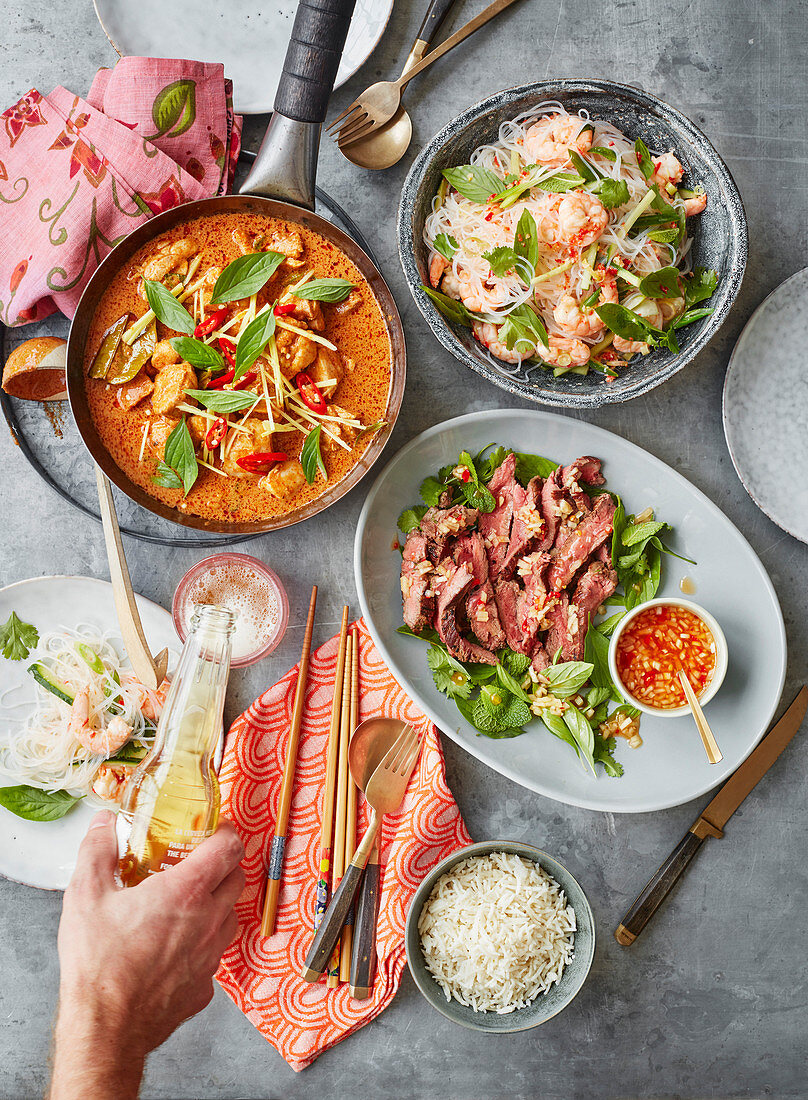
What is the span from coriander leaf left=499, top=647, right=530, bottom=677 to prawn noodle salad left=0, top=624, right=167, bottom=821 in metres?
1.08

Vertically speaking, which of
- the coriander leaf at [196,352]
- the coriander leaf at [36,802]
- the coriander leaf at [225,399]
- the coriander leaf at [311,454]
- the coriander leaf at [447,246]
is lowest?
the coriander leaf at [36,802]

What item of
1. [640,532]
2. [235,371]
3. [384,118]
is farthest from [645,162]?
[235,371]

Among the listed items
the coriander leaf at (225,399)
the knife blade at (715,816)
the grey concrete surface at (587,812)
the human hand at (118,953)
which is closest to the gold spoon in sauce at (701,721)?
the knife blade at (715,816)

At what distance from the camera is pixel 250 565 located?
2.27 meters

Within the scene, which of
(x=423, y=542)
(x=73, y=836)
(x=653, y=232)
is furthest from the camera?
(x=73, y=836)

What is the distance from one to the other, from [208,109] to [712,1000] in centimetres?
320

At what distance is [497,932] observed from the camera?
208 centimetres

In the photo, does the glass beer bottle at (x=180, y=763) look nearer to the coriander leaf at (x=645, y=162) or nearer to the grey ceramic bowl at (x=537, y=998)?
the grey ceramic bowl at (x=537, y=998)

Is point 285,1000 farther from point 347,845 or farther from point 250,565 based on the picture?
point 250,565

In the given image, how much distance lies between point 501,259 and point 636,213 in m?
0.39

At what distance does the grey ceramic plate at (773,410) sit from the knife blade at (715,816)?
61 centimetres

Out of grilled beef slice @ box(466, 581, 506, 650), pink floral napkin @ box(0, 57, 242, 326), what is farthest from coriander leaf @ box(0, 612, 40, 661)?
grilled beef slice @ box(466, 581, 506, 650)

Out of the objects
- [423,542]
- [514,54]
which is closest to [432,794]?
[423,542]

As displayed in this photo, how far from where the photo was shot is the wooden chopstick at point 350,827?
222cm
